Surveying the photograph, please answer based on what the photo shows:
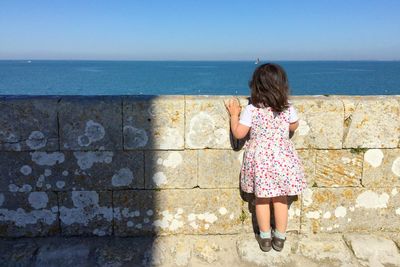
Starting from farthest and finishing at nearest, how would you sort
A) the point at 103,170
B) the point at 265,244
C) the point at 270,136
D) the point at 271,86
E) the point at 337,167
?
1. the point at 337,167
2. the point at 103,170
3. the point at 265,244
4. the point at 270,136
5. the point at 271,86

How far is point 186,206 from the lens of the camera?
3.60 meters

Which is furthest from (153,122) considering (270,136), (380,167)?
(380,167)

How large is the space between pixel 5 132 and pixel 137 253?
56.1 inches

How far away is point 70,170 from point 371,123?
2.54 m

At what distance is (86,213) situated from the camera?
11.6 feet

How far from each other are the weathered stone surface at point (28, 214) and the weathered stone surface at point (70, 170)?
7 centimetres

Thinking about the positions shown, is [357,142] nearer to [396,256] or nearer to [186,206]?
[396,256]

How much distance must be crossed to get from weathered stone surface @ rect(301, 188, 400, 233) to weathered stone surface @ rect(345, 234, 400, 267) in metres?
0.13

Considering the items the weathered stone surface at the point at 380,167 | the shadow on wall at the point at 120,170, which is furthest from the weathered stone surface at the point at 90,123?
the weathered stone surface at the point at 380,167

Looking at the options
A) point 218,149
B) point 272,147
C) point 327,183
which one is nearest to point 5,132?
point 218,149

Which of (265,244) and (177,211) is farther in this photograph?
(177,211)

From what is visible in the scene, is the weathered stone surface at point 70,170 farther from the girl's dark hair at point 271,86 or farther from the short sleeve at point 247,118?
the girl's dark hair at point 271,86

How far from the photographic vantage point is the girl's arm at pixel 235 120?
3.28 m

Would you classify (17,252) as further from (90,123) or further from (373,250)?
(373,250)
